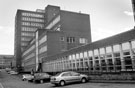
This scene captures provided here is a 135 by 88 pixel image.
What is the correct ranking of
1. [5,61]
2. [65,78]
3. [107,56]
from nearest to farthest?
[65,78] → [107,56] → [5,61]

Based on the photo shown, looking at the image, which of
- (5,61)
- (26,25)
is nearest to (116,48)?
(26,25)

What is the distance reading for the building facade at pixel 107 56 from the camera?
1820 cm

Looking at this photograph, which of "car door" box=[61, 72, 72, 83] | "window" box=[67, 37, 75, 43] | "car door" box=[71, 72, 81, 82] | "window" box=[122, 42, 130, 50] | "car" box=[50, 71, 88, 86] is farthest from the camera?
"window" box=[67, 37, 75, 43]

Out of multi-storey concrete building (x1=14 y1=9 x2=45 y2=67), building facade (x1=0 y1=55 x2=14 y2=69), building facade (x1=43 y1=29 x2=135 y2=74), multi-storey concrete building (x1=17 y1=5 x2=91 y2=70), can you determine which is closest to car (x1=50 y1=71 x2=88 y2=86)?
building facade (x1=43 y1=29 x2=135 y2=74)

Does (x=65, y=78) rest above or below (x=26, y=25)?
below

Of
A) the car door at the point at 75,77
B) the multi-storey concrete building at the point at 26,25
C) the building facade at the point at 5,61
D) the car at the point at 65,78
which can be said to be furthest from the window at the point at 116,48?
the building facade at the point at 5,61

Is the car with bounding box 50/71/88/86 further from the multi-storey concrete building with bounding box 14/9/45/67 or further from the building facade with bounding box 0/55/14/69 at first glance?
the building facade with bounding box 0/55/14/69

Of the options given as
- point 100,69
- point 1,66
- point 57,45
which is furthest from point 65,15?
point 1,66

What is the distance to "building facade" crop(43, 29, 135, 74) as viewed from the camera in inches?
717

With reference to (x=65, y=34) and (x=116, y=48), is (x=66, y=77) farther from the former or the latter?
(x=65, y=34)

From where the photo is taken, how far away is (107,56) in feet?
71.9

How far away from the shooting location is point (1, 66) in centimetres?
18088

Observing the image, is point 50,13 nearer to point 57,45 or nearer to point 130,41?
point 57,45

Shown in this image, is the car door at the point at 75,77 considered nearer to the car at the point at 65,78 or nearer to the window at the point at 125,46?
the car at the point at 65,78
